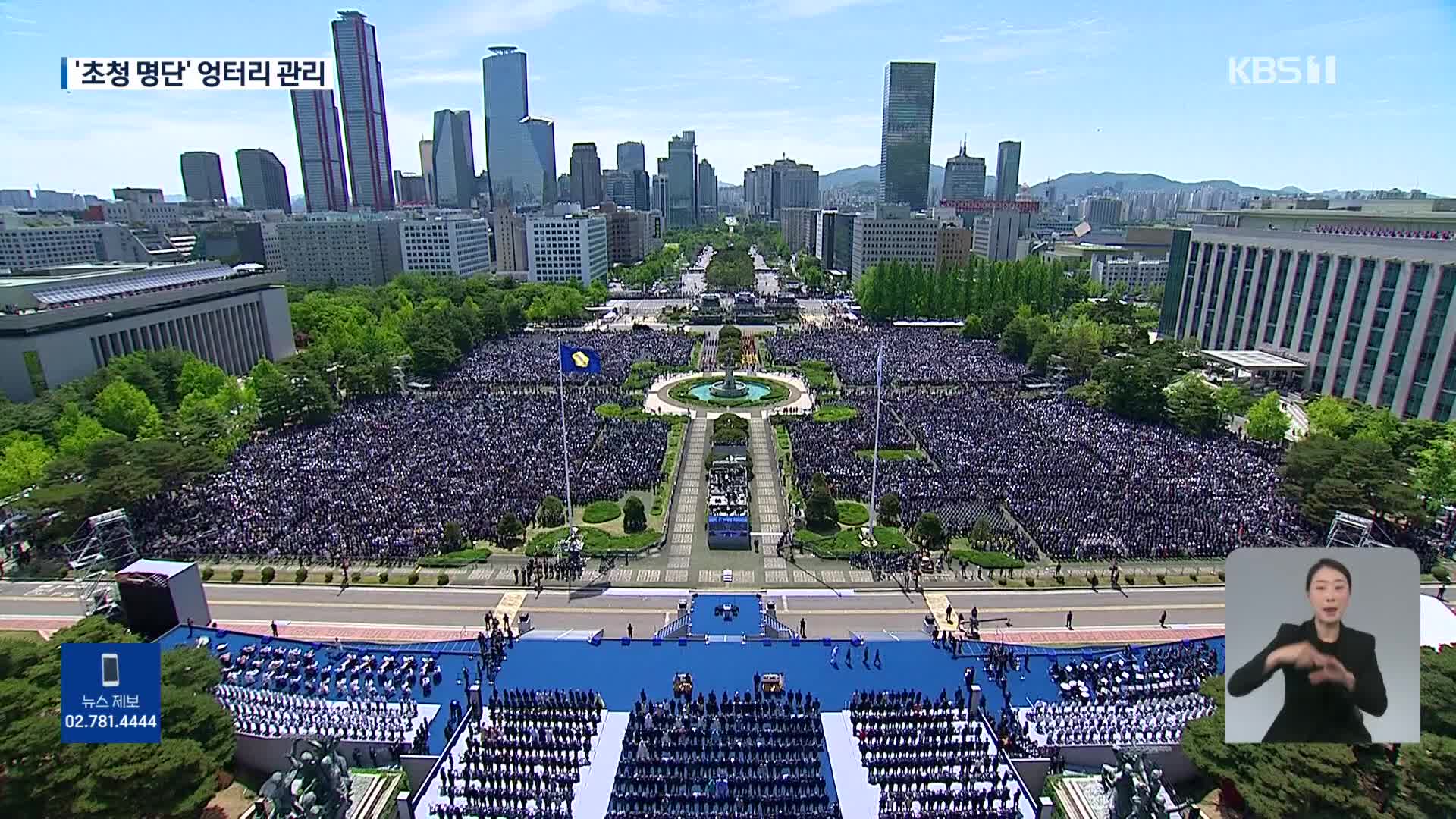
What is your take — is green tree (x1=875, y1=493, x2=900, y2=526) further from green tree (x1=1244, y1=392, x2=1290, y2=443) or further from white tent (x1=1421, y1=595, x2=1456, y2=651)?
green tree (x1=1244, y1=392, x2=1290, y2=443)

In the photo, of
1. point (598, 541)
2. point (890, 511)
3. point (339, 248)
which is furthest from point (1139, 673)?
point (339, 248)

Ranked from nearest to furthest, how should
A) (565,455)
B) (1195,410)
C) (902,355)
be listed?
(565,455) < (1195,410) < (902,355)

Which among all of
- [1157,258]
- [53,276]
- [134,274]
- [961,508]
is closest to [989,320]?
[961,508]

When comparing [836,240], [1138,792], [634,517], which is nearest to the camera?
[1138,792]

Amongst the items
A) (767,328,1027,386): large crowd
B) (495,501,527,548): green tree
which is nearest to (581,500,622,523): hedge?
(495,501,527,548): green tree

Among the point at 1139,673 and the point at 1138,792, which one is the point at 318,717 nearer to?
the point at 1138,792

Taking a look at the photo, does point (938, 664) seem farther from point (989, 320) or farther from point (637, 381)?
point (989, 320)
